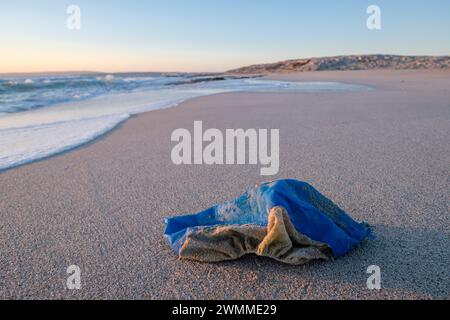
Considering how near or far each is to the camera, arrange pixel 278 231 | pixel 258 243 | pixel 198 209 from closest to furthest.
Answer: pixel 278 231
pixel 258 243
pixel 198 209

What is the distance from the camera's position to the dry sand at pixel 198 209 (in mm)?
2131

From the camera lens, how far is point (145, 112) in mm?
9227

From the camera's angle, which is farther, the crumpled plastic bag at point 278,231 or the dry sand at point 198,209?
the crumpled plastic bag at point 278,231

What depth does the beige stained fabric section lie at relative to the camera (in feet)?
7.18

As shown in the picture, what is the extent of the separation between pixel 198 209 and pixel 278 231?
3.71ft

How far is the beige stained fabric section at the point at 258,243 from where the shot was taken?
Result: 7.18ft

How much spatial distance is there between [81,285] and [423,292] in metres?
1.73

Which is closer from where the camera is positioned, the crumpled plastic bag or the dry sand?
the dry sand

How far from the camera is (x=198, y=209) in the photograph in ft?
10.5

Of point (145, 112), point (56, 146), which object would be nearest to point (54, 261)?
point (56, 146)

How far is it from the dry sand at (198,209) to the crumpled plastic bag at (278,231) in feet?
0.24

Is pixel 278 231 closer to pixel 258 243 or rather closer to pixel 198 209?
pixel 258 243

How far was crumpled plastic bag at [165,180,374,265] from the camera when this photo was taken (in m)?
2.23

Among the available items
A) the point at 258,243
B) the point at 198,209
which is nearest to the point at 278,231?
the point at 258,243
